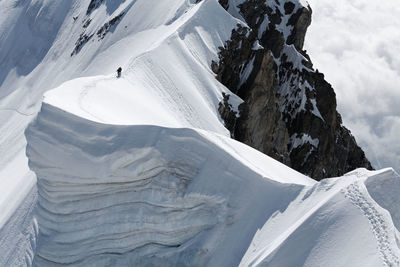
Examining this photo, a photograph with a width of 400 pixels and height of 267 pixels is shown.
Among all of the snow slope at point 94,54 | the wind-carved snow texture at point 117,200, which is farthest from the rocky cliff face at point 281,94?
the wind-carved snow texture at point 117,200

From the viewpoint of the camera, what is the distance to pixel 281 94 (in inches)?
2053

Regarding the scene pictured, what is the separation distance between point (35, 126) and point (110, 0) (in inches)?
1705

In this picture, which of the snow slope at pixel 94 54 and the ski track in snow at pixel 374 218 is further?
the snow slope at pixel 94 54

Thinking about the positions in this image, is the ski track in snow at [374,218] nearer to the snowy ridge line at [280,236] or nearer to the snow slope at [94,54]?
the snowy ridge line at [280,236]

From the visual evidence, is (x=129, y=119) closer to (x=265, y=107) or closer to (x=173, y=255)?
(x=173, y=255)

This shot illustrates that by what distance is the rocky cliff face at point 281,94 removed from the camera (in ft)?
127

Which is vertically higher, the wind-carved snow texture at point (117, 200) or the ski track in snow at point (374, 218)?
the ski track in snow at point (374, 218)

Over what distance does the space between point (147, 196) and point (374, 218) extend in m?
6.79

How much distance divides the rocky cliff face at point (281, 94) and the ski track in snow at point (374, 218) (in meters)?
20.4

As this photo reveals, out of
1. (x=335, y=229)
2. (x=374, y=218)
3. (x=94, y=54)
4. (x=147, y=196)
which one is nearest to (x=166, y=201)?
(x=147, y=196)

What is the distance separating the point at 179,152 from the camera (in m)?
15.0

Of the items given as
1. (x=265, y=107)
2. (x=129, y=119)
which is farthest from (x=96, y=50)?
(x=129, y=119)

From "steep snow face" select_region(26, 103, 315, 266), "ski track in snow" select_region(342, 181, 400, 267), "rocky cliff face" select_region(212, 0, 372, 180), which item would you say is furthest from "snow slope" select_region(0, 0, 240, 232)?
"ski track in snow" select_region(342, 181, 400, 267)

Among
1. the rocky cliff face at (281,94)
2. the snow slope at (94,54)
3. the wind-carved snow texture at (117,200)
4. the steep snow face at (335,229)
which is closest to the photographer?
the steep snow face at (335,229)
